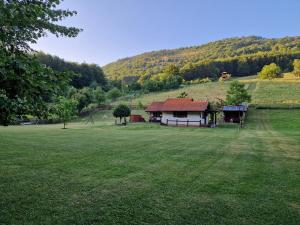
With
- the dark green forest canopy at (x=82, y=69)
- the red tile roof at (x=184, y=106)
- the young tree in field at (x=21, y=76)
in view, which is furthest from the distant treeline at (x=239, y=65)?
the young tree in field at (x=21, y=76)

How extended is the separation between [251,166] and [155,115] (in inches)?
Result: 1645

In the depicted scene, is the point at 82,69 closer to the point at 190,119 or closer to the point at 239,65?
the point at 239,65

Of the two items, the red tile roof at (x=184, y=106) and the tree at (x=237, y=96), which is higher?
the tree at (x=237, y=96)

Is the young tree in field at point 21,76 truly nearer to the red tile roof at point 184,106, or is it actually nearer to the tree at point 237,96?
the red tile roof at point 184,106

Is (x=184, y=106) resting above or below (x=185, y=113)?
above

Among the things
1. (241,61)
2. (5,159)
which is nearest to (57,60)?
(241,61)

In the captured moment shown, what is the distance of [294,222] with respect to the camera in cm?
624

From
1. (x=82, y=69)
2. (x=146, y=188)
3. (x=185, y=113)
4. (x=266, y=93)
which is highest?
(x=82, y=69)

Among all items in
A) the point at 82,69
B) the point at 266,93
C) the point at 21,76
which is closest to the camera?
the point at 21,76

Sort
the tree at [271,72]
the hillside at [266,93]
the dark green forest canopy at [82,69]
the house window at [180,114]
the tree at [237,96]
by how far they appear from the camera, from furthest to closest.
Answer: the dark green forest canopy at [82,69] < the tree at [271,72] < the hillside at [266,93] < the tree at [237,96] < the house window at [180,114]

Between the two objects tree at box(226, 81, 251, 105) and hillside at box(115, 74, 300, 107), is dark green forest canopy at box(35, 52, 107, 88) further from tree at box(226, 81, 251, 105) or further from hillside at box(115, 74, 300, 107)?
tree at box(226, 81, 251, 105)

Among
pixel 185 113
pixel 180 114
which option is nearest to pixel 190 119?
pixel 185 113

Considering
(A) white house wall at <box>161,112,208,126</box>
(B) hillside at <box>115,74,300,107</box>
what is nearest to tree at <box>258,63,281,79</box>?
(B) hillside at <box>115,74,300,107</box>

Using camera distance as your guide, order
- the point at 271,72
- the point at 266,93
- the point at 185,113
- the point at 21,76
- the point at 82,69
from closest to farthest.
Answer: the point at 21,76 → the point at 185,113 → the point at 266,93 → the point at 271,72 → the point at 82,69
